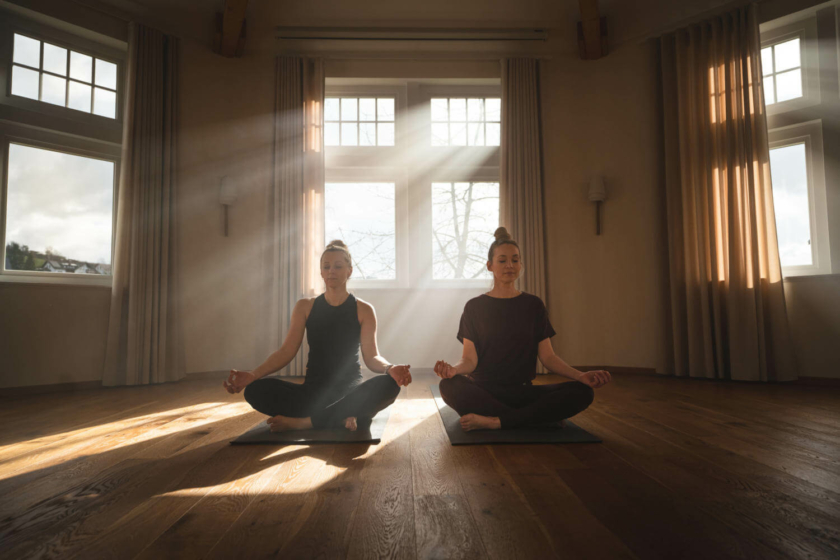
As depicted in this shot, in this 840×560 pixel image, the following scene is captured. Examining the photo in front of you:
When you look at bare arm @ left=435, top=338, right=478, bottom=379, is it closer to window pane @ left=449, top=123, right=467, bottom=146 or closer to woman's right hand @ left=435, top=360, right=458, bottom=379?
woman's right hand @ left=435, top=360, right=458, bottom=379

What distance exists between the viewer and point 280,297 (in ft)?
13.7

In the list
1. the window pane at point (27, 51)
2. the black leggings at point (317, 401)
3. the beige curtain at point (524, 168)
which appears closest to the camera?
the black leggings at point (317, 401)

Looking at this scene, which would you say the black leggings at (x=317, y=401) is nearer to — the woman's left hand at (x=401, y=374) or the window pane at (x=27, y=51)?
the woman's left hand at (x=401, y=374)

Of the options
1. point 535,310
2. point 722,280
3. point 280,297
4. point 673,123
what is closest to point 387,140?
point 280,297

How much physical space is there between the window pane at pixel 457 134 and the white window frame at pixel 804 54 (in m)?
2.53

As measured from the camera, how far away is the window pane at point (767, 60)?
383 cm

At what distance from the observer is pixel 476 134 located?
464cm

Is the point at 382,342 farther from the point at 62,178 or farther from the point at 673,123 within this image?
the point at 673,123

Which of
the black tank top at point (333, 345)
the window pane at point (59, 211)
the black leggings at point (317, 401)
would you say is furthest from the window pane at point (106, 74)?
the black leggings at point (317, 401)

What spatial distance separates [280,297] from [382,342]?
101 centimetres

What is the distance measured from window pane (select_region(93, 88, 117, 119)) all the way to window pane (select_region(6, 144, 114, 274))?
0.41 metres

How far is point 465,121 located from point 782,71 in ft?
8.64

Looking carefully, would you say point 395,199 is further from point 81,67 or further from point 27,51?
point 27,51

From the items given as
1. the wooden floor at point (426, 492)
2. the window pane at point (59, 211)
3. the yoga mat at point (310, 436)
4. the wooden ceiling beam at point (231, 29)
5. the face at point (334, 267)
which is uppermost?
the wooden ceiling beam at point (231, 29)
